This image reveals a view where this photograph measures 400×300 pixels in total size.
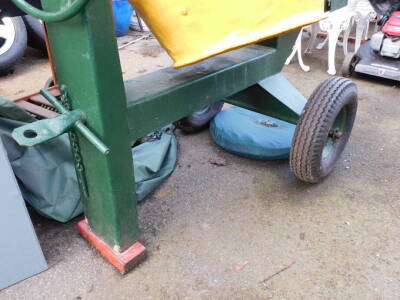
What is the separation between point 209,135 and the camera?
2480 millimetres

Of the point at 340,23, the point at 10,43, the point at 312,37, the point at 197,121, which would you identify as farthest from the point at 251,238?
the point at 10,43

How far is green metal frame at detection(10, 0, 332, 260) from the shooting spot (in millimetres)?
1062

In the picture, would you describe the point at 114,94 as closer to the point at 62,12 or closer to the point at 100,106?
the point at 100,106

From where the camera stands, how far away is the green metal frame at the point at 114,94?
106cm

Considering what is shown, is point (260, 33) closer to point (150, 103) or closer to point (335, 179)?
point (150, 103)

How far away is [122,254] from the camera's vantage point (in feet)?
4.78

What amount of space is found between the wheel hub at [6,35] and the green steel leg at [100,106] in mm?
2685

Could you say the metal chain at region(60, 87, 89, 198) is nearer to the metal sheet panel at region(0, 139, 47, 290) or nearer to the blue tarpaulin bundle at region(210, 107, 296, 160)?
the metal sheet panel at region(0, 139, 47, 290)

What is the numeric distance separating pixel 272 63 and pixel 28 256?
4.40 ft

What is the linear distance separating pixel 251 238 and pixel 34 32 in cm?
330

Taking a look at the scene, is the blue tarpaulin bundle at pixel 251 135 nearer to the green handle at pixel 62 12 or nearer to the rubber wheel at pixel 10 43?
the green handle at pixel 62 12

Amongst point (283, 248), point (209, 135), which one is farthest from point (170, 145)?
point (283, 248)

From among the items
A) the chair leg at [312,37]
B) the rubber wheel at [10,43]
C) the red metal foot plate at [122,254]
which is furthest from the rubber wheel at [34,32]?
the red metal foot plate at [122,254]

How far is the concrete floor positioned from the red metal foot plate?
41 millimetres
